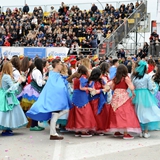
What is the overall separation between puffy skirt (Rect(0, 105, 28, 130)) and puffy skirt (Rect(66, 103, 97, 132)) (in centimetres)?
116

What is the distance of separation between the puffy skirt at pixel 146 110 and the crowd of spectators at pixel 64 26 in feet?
56.5

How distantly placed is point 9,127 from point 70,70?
97.9 inches

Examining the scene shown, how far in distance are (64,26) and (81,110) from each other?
2243 centimetres

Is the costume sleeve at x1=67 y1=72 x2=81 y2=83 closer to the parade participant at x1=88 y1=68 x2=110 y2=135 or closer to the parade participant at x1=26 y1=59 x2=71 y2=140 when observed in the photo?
the parade participant at x1=88 y1=68 x2=110 y2=135

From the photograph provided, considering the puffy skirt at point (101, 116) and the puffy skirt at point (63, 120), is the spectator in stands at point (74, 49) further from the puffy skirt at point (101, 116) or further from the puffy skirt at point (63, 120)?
the puffy skirt at point (101, 116)

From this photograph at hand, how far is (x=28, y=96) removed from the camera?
34.6 feet

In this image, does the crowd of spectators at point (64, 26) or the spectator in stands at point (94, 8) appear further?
the spectator in stands at point (94, 8)

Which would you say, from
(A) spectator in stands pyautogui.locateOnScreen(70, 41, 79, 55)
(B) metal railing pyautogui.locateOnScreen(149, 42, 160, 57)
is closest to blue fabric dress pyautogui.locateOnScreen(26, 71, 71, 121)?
(B) metal railing pyautogui.locateOnScreen(149, 42, 160, 57)

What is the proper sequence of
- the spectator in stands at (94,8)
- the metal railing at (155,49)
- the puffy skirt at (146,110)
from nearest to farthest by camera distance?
the puffy skirt at (146,110) → the metal railing at (155,49) → the spectator in stands at (94,8)

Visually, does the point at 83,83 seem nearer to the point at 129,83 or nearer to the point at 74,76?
the point at 74,76

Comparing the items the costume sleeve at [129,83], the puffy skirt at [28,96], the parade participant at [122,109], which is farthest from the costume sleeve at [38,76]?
the costume sleeve at [129,83]

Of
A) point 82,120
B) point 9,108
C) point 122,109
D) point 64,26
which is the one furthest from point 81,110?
point 64,26

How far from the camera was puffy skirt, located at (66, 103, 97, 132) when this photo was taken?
9.37 m

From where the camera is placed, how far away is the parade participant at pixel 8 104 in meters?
9.50
